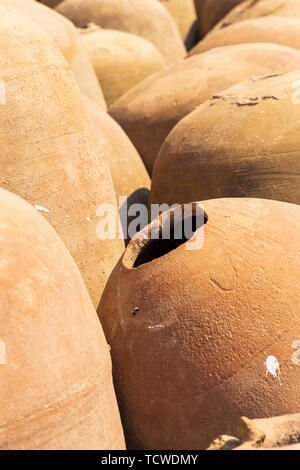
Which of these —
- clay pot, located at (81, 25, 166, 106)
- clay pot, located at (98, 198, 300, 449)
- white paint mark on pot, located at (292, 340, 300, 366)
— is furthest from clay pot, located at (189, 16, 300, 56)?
white paint mark on pot, located at (292, 340, 300, 366)

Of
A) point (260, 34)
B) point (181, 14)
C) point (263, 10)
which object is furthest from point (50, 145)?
point (181, 14)

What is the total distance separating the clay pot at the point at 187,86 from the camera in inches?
164

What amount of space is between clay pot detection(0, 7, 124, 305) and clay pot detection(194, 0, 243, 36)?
520 cm

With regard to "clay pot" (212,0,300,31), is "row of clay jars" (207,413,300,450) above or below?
above

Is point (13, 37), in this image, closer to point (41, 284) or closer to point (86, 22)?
point (41, 284)

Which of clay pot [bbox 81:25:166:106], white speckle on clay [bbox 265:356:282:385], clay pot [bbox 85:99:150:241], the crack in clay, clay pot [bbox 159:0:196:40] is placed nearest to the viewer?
white speckle on clay [bbox 265:356:282:385]

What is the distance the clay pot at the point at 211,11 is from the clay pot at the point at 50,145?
5.20 m

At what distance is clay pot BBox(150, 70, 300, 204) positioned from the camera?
9.83 ft

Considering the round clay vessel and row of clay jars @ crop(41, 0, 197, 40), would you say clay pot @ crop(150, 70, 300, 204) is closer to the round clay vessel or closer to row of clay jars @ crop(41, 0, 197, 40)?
the round clay vessel

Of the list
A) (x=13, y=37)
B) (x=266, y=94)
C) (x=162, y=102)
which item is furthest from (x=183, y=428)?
(x=162, y=102)

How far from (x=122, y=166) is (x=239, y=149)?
0.91 meters

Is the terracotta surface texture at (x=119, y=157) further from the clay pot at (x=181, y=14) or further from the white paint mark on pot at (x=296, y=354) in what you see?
the clay pot at (x=181, y=14)

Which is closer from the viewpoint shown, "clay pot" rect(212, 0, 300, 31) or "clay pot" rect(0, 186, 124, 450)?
"clay pot" rect(0, 186, 124, 450)

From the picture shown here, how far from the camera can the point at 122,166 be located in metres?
3.79
